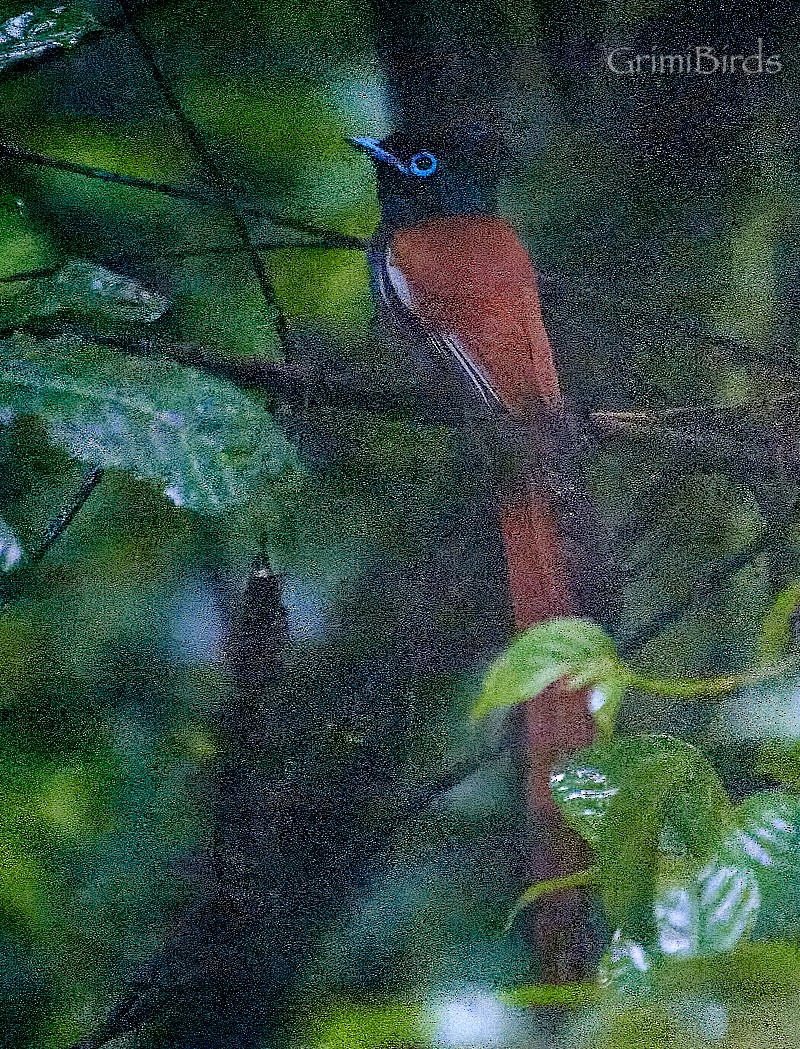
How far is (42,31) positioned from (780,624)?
0.90 meters

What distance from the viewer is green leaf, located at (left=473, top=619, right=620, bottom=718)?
0.78 metres

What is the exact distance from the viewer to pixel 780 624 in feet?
2.60

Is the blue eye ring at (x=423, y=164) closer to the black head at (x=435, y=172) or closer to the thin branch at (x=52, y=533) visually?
the black head at (x=435, y=172)

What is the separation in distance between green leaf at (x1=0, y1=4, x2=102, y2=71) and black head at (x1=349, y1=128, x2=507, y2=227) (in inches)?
10.8

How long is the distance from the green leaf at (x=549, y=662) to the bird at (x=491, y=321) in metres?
0.01

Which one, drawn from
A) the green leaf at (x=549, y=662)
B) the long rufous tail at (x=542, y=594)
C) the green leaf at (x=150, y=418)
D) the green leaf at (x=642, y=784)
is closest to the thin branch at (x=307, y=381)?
the green leaf at (x=150, y=418)

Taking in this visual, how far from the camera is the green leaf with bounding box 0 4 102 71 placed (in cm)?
76

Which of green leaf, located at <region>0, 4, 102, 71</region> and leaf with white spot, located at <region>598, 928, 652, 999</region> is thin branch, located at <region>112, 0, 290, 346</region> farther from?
leaf with white spot, located at <region>598, 928, 652, 999</region>

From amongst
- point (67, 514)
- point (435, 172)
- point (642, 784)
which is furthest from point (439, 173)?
point (642, 784)

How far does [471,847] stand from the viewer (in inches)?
30.7

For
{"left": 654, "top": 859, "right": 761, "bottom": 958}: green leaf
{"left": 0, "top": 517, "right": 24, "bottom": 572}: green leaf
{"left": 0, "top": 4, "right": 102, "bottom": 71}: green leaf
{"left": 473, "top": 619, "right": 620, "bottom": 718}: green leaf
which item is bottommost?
{"left": 654, "top": 859, "right": 761, "bottom": 958}: green leaf

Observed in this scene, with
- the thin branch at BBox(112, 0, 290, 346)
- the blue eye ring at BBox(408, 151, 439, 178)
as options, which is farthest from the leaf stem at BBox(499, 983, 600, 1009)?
the blue eye ring at BBox(408, 151, 439, 178)

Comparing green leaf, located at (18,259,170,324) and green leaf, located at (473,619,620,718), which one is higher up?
green leaf, located at (18,259,170,324)

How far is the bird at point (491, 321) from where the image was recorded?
78 cm
